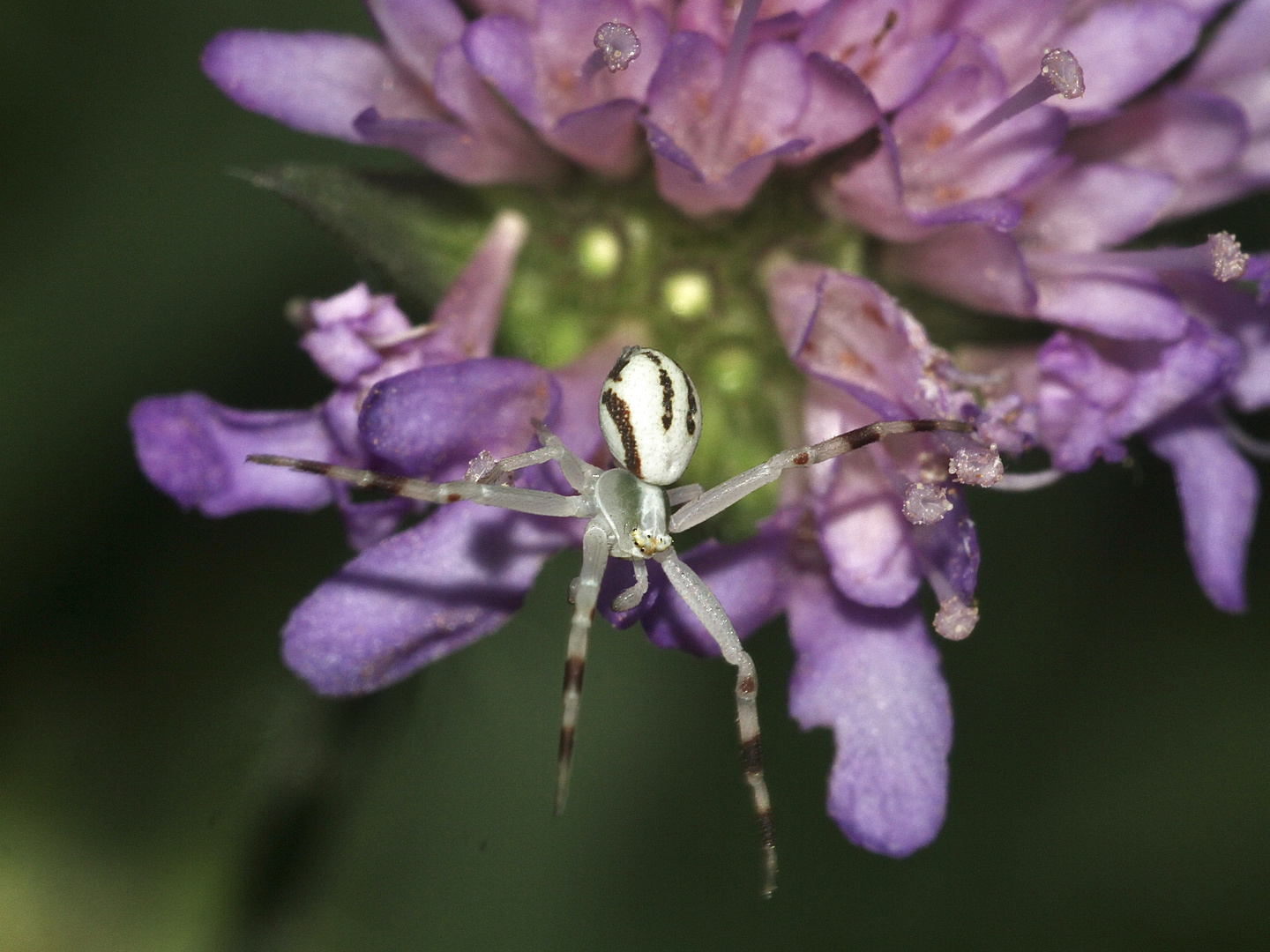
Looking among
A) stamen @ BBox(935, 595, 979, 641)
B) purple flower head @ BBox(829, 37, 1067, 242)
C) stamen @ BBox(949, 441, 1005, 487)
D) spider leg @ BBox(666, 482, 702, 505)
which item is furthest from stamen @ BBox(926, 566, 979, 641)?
purple flower head @ BBox(829, 37, 1067, 242)

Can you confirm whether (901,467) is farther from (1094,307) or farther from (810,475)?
(1094,307)

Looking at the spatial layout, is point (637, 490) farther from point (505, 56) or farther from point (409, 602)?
point (505, 56)

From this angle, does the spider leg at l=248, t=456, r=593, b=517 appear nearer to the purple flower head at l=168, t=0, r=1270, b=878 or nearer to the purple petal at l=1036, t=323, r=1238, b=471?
the purple flower head at l=168, t=0, r=1270, b=878

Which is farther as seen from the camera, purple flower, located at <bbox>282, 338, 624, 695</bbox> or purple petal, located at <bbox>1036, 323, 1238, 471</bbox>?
purple petal, located at <bbox>1036, 323, 1238, 471</bbox>

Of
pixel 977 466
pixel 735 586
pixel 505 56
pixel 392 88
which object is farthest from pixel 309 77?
pixel 977 466

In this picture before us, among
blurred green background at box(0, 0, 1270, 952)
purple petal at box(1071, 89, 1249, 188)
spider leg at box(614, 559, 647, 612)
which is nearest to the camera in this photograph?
spider leg at box(614, 559, 647, 612)

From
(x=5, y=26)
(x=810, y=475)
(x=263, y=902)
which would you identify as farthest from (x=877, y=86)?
(x=5, y=26)

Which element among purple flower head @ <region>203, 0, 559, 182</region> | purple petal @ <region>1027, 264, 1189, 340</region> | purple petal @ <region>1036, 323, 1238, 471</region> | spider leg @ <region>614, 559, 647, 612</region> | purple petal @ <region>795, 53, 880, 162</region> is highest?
purple flower head @ <region>203, 0, 559, 182</region>
